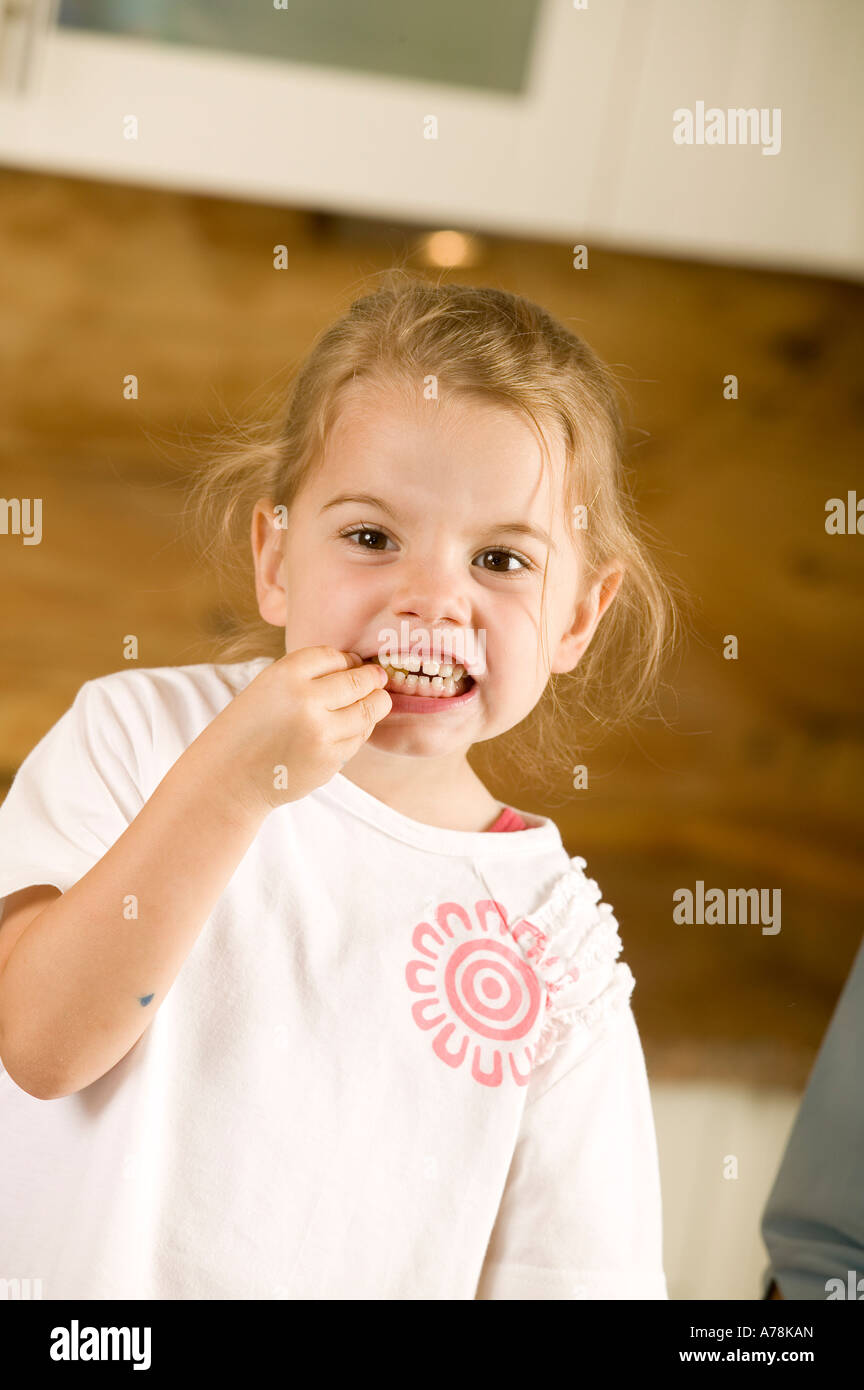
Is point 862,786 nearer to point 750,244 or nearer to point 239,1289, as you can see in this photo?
point 750,244

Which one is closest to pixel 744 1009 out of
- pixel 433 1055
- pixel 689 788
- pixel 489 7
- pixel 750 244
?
pixel 689 788

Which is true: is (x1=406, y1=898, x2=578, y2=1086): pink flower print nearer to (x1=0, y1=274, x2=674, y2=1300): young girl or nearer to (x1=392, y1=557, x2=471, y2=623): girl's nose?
(x1=0, y1=274, x2=674, y2=1300): young girl

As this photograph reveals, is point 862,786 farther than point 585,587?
Yes

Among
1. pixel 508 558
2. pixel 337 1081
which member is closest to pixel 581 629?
pixel 508 558

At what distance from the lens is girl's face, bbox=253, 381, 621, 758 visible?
1.35 feet

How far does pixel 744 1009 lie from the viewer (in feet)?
2.28

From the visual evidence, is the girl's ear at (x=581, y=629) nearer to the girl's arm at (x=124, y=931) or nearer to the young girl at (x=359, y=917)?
the young girl at (x=359, y=917)

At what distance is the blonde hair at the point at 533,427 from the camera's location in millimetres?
436

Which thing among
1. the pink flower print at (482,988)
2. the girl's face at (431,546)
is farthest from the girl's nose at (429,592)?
the pink flower print at (482,988)

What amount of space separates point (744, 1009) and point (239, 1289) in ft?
1.21

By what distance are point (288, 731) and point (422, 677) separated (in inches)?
2.5

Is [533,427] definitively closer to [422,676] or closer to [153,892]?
[422,676]
